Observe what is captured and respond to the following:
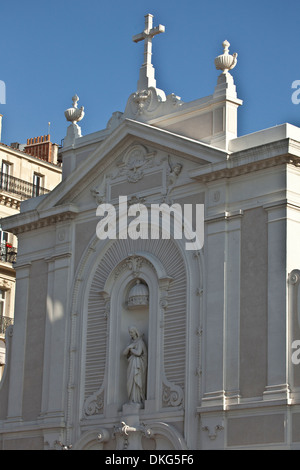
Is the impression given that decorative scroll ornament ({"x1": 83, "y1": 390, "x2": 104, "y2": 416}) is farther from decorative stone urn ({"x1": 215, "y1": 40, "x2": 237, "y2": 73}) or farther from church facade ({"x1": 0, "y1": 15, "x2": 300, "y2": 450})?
decorative stone urn ({"x1": 215, "y1": 40, "x2": 237, "y2": 73})

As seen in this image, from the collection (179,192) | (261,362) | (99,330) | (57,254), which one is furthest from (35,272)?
(261,362)

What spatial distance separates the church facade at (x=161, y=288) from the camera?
1144 inches

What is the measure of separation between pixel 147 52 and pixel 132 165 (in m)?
3.27

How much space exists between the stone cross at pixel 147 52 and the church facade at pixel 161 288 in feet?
0.17

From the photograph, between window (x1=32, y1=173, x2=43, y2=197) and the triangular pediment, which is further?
window (x1=32, y1=173, x2=43, y2=197)

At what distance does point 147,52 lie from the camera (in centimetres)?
3425

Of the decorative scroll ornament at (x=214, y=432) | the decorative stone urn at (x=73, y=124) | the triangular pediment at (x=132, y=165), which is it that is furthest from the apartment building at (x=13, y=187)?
the decorative scroll ornament at (x=214, y=432)

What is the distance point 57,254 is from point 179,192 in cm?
460

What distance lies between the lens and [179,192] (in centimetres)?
3166

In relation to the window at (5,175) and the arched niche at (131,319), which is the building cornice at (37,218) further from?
the window at (5,175)

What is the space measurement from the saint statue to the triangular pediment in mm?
3835

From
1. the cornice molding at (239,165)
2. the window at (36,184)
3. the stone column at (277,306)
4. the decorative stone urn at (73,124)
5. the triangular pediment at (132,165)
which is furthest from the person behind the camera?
the window at (36,184)

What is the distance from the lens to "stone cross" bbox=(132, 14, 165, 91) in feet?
111

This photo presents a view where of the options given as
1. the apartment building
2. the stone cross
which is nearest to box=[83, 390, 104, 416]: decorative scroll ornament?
the stone cross
